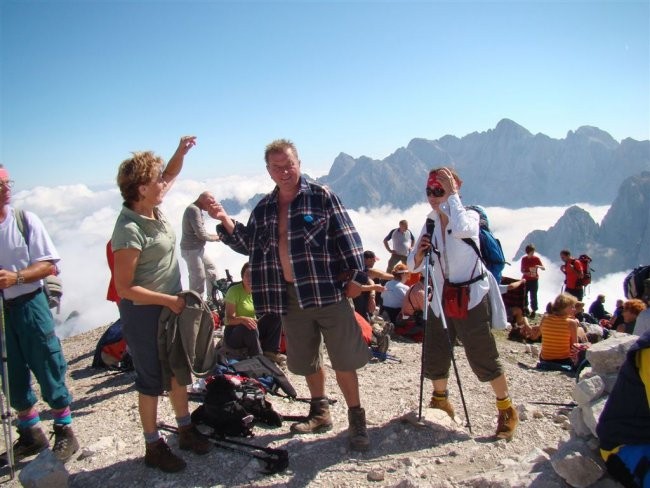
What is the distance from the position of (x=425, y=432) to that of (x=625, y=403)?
214 centimetres

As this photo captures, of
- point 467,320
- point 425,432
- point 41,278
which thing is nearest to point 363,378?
point 425,432

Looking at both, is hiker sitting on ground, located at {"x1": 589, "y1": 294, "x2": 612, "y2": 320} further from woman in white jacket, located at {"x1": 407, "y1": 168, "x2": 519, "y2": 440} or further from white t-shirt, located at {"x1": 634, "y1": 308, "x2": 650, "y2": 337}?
woman in white jacket, located at {"x1": 407, "y1": 168, "x2": 519, "y2": 440}

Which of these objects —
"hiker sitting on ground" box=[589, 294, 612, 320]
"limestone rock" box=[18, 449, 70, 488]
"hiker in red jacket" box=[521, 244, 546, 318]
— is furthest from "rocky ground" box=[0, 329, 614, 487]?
"hiker sitting on ground" box=[589, 294, 612, 320]

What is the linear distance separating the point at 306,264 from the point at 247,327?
9.25 feet

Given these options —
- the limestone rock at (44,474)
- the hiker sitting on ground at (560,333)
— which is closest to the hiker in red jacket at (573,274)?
the hiker sitting on ground at (560,333)

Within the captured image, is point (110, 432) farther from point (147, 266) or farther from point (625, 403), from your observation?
point (625, 403)

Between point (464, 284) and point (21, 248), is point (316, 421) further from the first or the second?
point (21, 248)

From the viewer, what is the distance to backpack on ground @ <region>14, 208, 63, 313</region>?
12.4 ft

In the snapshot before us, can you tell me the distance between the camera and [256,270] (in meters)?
3.89

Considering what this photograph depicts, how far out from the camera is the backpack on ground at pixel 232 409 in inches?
155

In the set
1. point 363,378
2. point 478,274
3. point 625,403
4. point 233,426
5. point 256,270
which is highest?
point 256,270

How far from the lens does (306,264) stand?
3.66 metres

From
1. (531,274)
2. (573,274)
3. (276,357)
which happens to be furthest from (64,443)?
(573,274)

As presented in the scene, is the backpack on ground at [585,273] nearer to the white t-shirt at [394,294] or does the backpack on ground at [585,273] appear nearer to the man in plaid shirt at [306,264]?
the white t-shirt at [394,294]
